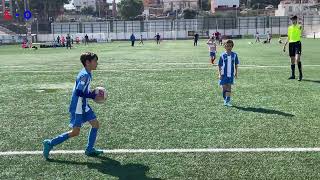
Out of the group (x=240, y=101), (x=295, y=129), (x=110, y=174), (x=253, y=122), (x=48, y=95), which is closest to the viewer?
(x=110, y=174)

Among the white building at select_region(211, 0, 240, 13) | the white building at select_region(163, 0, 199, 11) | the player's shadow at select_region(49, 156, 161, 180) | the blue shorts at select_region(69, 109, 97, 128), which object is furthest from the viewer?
the white building at select_region(163, 0, 199, 11)

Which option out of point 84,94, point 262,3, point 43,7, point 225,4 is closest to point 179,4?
point 225,4

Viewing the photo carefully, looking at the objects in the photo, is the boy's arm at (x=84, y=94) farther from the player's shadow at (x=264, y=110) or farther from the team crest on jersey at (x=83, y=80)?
the player's shadow at (x=264, y=110)

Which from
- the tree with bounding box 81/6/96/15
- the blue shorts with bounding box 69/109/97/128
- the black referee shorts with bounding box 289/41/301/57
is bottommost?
the blue shorts with bounding box 69/109/97/128

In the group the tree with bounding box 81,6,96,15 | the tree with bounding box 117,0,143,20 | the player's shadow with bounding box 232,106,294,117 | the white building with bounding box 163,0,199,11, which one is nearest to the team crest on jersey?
the player's shadow with bounding box 232,106,294,117

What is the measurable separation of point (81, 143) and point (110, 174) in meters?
1.64

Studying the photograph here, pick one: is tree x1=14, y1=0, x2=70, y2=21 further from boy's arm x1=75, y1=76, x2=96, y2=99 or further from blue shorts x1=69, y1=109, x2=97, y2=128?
boy's arm x1=75, y1=76, x2=96, y2=99

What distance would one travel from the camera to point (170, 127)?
25.9 feet

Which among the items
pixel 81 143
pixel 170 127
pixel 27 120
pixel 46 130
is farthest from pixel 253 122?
pixel 27 120

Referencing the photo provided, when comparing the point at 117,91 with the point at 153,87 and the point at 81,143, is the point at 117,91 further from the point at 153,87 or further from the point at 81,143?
the point at 81,143

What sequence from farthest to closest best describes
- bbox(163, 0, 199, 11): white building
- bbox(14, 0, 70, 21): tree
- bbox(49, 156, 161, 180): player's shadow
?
bbox(163, 0, 199, 11): white building
bbox(14, 0, 70, 21): tree
bbox(49, 156, 161, 180): player's shadow

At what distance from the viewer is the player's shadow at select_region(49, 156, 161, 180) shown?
211 inches

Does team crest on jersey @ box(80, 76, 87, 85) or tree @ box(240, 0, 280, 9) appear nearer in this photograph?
team crest on jersey @ box(80, 76, 87, 85)

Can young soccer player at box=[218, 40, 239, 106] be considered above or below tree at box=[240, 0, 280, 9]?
below
